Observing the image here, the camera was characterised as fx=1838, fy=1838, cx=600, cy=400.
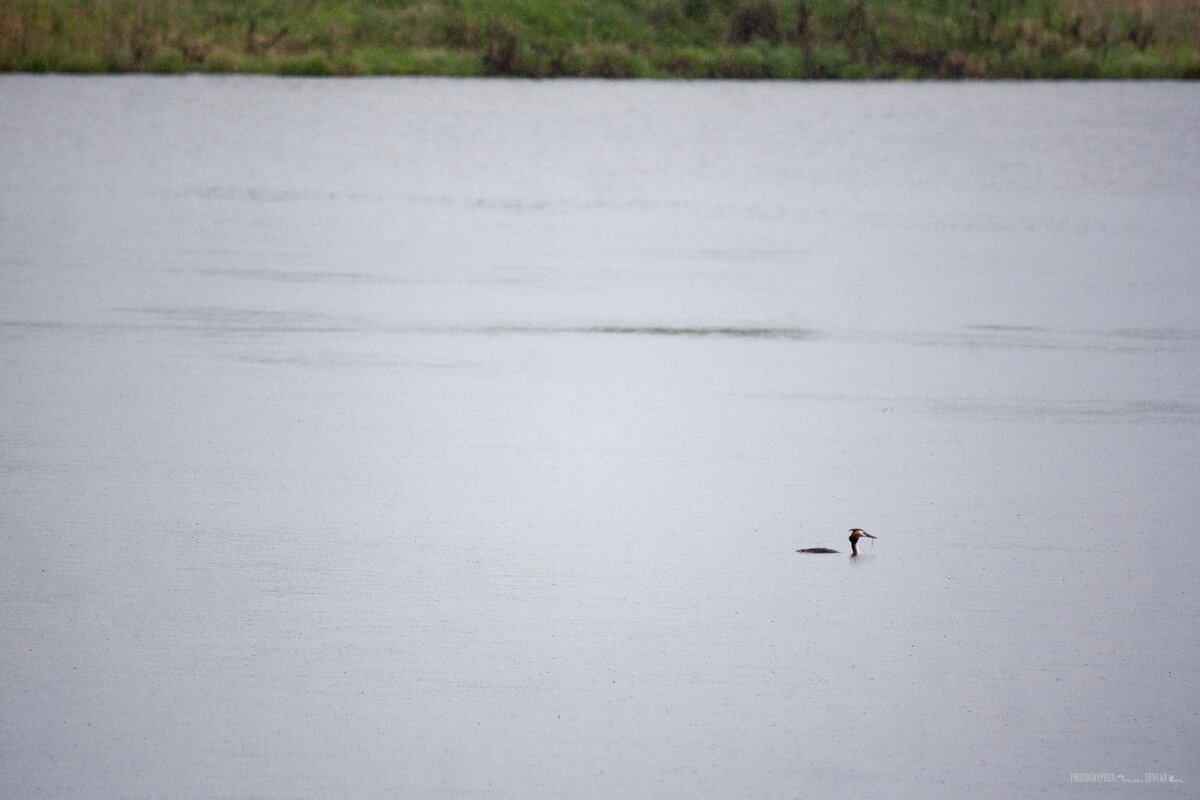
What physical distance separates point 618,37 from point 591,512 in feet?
127

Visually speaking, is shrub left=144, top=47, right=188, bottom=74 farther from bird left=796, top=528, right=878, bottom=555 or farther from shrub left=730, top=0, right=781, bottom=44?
bird left=796, top=528, right=878, bottom=555

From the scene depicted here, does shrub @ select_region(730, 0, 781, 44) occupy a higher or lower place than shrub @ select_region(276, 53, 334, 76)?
higher

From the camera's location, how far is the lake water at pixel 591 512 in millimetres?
4719

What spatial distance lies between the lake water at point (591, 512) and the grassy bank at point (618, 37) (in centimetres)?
2631

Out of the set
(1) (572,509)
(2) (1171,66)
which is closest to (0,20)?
(2) (1171,66)

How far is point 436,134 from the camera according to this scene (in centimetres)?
A: 2861

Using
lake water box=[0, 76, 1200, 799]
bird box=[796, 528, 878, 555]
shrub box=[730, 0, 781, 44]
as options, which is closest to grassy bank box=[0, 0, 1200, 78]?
shrub box=[730, 0, 781, 44]

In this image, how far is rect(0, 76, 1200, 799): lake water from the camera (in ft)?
15.5

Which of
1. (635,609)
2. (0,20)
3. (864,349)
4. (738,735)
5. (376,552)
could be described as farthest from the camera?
(0,20)

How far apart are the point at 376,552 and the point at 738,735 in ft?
6.09

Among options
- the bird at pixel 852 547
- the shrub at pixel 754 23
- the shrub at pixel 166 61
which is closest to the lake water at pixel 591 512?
the bird at pixel 852 547

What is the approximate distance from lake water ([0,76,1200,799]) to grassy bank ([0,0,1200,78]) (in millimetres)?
26307

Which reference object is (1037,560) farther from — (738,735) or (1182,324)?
(1182,324)

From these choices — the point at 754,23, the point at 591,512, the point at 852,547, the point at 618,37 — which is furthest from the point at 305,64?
the point at 852,547
